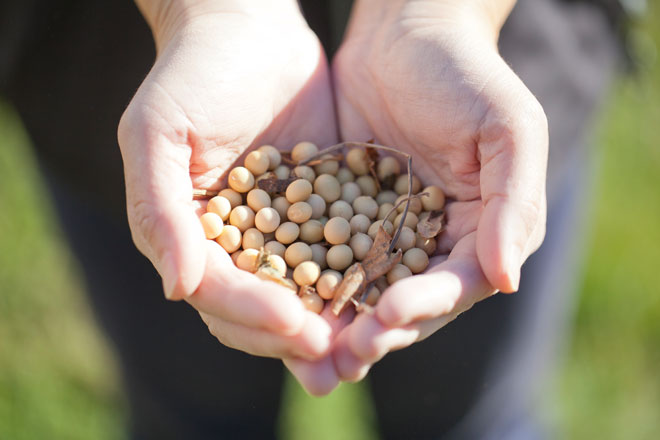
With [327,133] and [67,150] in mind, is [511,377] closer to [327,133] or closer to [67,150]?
[327,133]

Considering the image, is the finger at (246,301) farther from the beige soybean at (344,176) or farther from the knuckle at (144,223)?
the beige soybean at (344,176)

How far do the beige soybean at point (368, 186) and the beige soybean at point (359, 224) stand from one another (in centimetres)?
12

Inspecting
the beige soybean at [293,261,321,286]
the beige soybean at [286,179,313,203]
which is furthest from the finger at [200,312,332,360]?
the beige soybean at [286,179,313,203]

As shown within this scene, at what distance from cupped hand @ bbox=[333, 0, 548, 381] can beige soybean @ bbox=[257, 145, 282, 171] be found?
0.68 feet

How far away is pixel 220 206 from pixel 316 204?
25cm

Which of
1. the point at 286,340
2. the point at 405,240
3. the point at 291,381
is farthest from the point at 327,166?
the point at 291,381

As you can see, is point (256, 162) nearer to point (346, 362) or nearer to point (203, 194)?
point (203, 194)

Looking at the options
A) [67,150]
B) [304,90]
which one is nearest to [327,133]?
[304,90]

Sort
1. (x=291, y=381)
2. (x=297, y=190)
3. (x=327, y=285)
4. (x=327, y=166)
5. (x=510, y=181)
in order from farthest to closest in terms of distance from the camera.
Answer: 1. (x=291, y=381)
2. (x=327, y=166)
3. (x=297, y=190)
4. (x=327, y=285)
5. (x=510, y=181)

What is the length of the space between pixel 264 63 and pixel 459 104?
0.46 metres

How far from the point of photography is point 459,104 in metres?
1.33

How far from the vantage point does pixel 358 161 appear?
1.60m

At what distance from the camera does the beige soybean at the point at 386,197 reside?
5.08ft

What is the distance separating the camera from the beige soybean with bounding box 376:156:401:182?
5.12 ft
